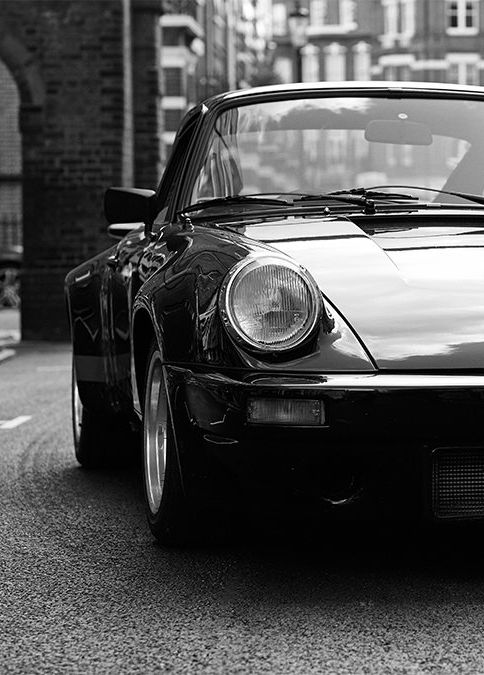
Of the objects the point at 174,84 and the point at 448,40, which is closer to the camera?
the point at 174,84

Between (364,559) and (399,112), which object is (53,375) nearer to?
(399,112)

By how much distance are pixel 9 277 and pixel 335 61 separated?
54.2 meters

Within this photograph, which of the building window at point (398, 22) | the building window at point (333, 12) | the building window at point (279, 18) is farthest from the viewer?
the building window at point (279, 18)

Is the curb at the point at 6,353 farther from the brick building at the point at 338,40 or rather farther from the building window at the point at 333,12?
the building window at the point at 333,12

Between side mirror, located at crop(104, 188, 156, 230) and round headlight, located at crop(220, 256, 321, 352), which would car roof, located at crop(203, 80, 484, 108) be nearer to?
side mirror, located at crop(104, 188, 156, 230)

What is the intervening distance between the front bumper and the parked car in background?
86.4 ft

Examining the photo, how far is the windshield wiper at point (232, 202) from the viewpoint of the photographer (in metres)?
5.02

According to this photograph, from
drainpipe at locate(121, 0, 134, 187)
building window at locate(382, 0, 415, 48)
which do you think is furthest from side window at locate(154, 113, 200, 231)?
building window at locate(382, 0, 415, 48)

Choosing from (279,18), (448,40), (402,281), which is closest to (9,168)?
(402,281)

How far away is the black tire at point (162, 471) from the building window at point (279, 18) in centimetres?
8285

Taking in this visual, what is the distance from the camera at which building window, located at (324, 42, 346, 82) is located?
267 feet

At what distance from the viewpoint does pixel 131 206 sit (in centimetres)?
568

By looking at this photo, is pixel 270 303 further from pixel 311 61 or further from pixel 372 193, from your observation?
pixel 311 61

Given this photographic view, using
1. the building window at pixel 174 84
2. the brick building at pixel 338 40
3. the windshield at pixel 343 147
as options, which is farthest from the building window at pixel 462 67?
the windshield at pixel 343 147
